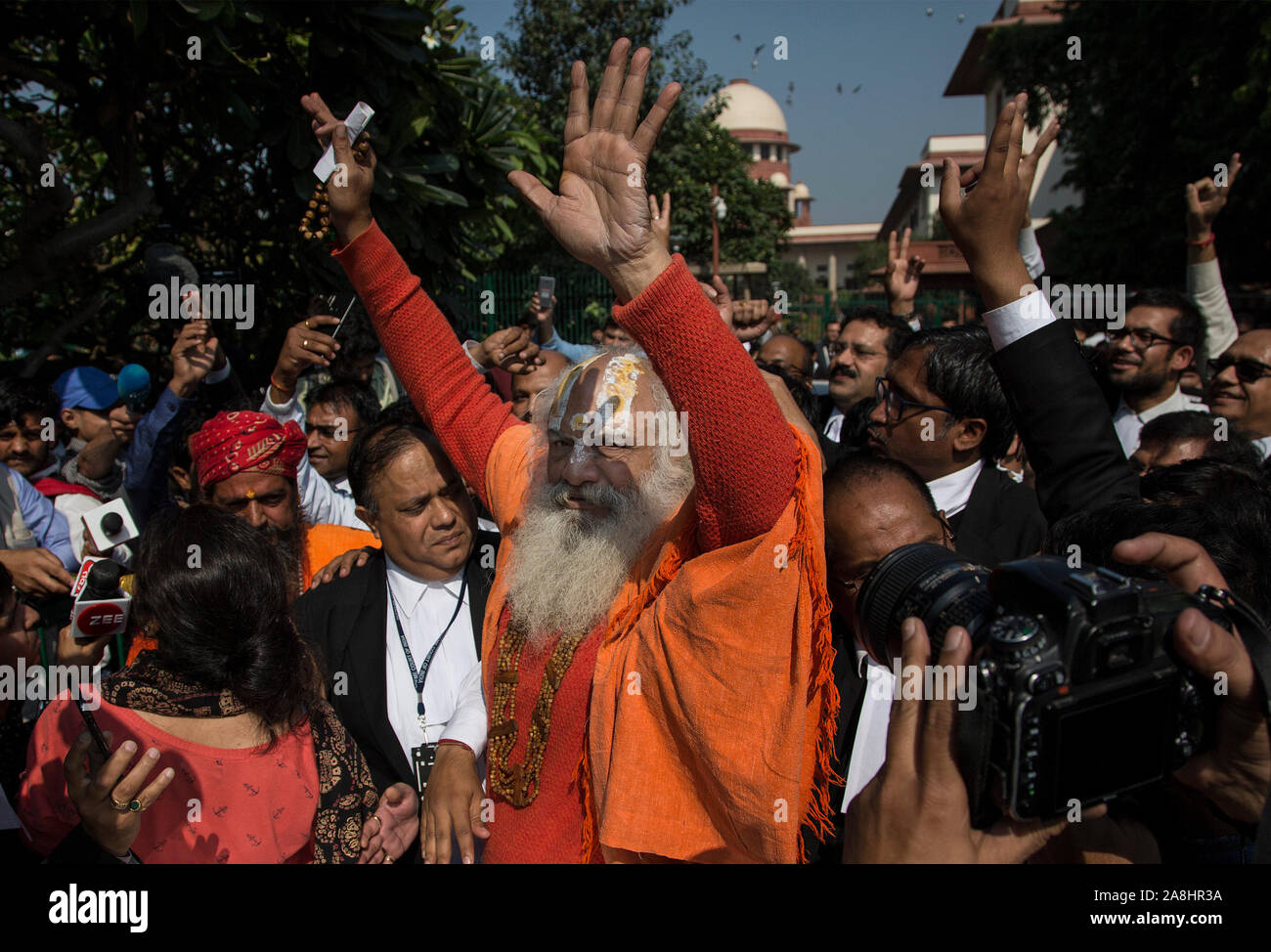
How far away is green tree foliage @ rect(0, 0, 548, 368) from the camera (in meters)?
4.72

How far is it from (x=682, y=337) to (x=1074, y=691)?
2.51ft

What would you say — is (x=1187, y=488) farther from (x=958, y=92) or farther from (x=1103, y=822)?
(x=958, y=92)

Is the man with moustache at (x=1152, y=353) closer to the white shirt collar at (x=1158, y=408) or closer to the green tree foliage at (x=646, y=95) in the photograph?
the white shirt collar at (x=1158, y=408)

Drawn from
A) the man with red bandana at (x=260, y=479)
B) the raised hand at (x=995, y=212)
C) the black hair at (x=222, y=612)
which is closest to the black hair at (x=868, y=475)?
the raised hand at (x=995, y=212)

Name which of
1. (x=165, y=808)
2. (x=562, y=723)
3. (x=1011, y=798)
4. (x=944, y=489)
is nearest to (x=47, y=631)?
(x=165, y=808)

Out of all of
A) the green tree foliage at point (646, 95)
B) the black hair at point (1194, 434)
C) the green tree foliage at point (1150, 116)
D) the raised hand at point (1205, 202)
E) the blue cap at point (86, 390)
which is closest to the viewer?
the black hair at point (1194, 434)

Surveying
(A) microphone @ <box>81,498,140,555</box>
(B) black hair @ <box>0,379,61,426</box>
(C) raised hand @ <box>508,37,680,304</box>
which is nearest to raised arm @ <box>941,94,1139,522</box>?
(C) raised hand @ <box>508,37,680,304</box>

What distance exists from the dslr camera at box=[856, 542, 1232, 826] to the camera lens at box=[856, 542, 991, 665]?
3 cm

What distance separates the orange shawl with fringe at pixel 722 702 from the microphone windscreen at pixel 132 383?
3.60 metres

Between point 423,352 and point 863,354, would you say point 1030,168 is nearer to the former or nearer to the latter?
point 423,352

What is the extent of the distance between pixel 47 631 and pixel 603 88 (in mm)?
2934

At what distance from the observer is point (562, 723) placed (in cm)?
196

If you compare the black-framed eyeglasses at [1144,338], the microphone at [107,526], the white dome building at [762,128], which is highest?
the white dome building at [762,128]

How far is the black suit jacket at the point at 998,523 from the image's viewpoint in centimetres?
261
